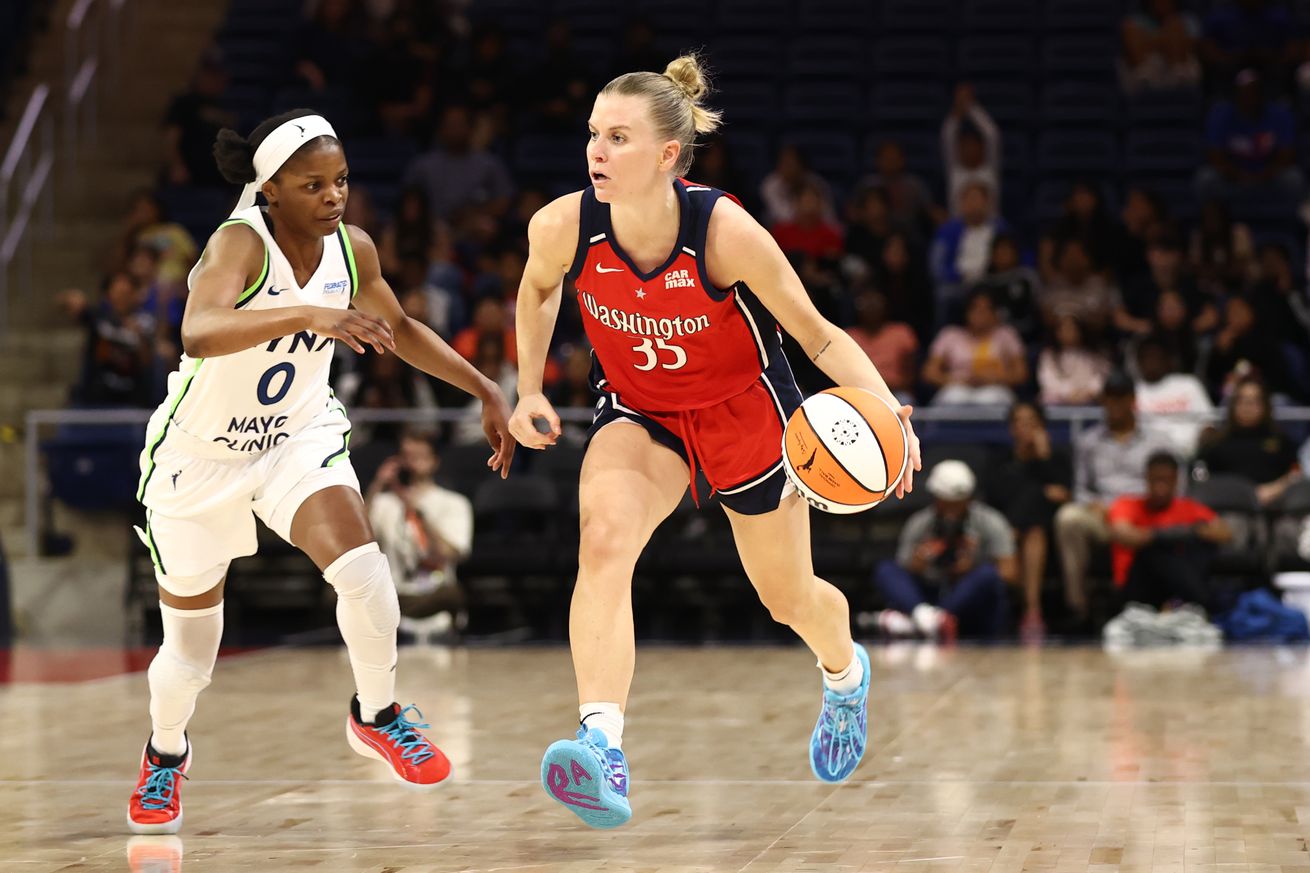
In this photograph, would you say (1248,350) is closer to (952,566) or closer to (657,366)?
(952,566)

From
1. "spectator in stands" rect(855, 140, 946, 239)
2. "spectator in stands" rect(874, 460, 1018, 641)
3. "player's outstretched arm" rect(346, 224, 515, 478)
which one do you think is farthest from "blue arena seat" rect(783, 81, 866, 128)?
"player's outstretched arm" rect(346, 224, 515, 478)

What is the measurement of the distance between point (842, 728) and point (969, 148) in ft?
27.6

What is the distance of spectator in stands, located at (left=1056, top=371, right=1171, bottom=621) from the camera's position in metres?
10.6

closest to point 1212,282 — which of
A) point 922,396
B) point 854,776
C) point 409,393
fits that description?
point 922,396

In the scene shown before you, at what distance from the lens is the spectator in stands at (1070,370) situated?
11.5 m

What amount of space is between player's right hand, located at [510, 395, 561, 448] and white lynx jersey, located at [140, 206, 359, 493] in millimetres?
662

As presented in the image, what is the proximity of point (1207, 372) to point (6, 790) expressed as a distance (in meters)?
8.00

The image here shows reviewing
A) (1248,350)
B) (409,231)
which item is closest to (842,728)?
(1248,350)

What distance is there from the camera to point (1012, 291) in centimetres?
1212

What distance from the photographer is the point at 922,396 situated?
38.8 feet

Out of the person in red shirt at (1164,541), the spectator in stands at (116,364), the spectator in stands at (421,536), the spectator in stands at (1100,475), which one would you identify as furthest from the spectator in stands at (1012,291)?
the spectator in stands at (116,364)

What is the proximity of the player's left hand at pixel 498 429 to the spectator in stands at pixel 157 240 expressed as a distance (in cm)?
831

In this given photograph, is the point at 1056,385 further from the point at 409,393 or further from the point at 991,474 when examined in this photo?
the point at 409,393

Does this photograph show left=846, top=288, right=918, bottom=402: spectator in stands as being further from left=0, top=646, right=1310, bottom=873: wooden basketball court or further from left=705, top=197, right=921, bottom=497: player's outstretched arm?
left=705, top=197, right=921, bottom=497: player's outstretched arm
